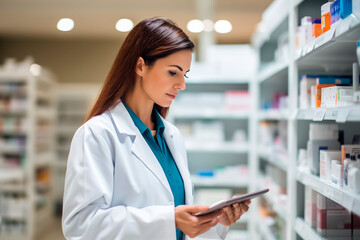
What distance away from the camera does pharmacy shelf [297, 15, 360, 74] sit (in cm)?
148

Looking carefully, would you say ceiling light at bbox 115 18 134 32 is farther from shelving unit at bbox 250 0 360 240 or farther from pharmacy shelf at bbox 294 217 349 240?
pharmacy shelf at bbox 294 217 349 240

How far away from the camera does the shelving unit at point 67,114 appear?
7.87 meters

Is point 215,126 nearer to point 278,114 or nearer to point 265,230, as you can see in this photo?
point 265,230

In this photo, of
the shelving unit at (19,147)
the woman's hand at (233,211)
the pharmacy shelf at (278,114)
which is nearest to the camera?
the woman's hand at (233,211)

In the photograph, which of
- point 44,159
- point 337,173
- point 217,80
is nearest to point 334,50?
point 337,173

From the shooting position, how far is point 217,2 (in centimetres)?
569

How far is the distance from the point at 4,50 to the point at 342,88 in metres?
7.72

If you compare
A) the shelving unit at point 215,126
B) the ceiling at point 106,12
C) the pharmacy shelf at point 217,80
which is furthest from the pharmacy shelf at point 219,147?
the ceiling at point 106,12

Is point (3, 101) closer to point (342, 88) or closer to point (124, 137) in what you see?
point (124, 137)

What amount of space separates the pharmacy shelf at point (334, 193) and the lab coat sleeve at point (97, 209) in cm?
68

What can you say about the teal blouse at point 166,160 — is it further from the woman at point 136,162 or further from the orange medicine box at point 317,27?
the orange medicine box at point 317,27

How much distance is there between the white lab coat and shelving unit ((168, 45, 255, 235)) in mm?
3108

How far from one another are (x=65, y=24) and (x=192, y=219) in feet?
20.2

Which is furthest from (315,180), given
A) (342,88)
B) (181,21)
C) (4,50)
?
(4,50)
